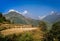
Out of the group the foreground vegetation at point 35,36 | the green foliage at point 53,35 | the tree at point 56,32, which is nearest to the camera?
the foreground vegetation at point 35,36

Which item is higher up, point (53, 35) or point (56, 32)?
point (56, 32)

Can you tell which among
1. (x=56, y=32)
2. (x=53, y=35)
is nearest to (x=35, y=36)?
(x=53, y=35)

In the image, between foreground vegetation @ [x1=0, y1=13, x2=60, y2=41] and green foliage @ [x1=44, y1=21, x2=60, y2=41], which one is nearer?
foreground vegetation @ [x1=0, y1=13, x2=60, y2=41]

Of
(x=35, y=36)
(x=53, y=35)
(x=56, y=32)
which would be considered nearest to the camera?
(x=35, y=36)

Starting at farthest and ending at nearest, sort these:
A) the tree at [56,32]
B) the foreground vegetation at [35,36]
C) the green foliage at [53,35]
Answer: the tree at [56,32], the green foliage at [53,35], the foreground vegetation at [35,36]

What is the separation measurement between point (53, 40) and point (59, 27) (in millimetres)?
5027

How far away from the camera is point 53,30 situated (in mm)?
35000

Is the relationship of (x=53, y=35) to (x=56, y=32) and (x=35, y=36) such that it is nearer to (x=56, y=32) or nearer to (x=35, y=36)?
(x=56, y=32)

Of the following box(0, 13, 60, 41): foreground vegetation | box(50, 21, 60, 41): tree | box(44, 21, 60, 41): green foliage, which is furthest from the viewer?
box(50, 21, 60, 41): tree

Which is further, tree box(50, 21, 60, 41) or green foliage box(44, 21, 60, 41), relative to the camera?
tree box(50, 21, 60, 41)

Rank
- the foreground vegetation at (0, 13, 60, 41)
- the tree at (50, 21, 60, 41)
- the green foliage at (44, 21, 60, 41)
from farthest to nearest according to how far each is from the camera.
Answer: the tree at (50, 21, 60, 41) < the green foliage at (44, 21, 60, 41) < the foreground vegetation at (0, 13, 60, 41)

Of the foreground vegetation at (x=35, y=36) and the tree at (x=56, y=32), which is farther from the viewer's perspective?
the tree at (x=56, y=32)

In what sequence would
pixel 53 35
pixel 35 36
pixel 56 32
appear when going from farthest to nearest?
pixel 56 32 < pixel 53 35 < pixel 35 36

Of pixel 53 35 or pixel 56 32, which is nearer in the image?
pixel 53 35
